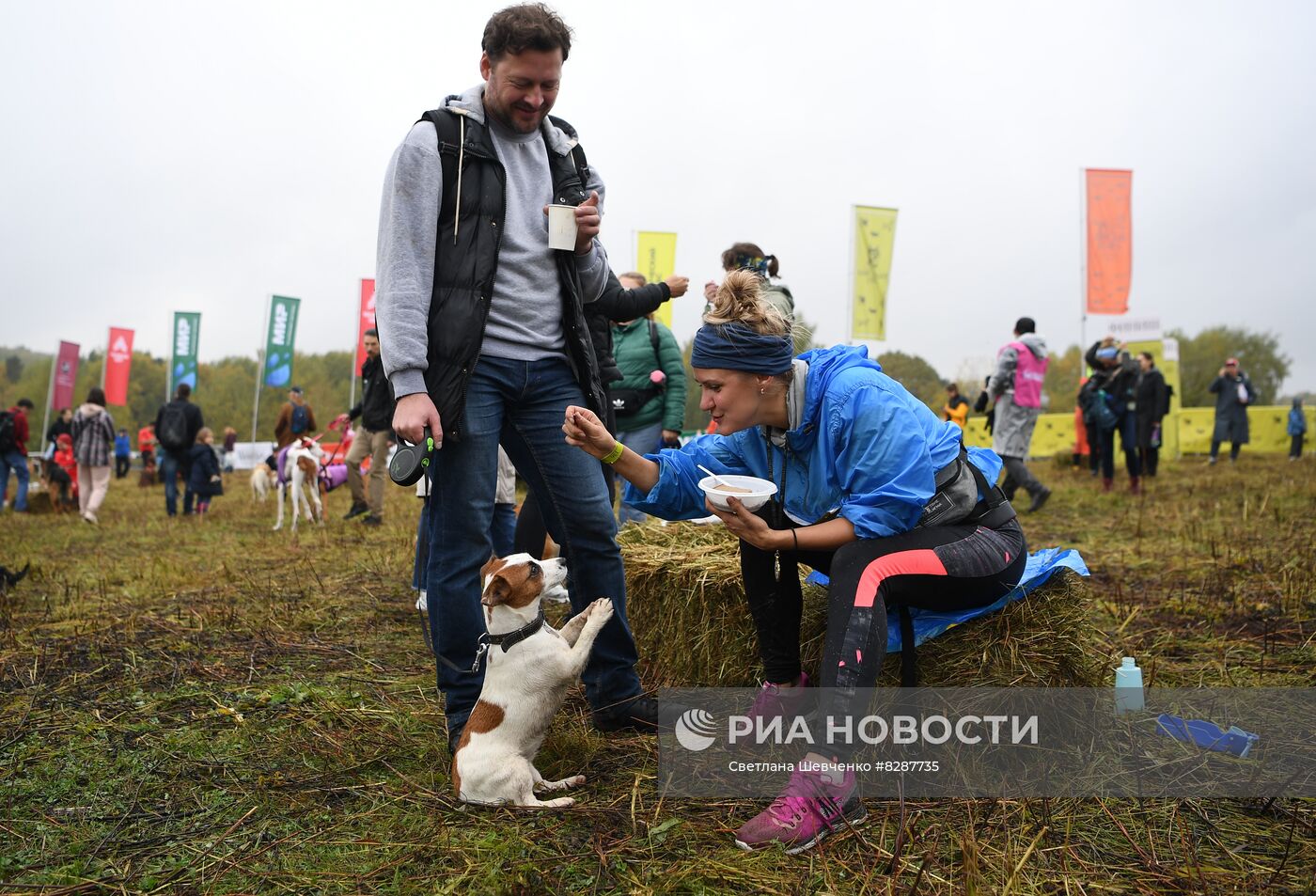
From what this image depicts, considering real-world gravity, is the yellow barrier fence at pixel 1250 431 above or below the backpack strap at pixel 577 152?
above

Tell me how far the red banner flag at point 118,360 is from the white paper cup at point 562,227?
32599 mm

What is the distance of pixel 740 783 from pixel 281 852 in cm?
123

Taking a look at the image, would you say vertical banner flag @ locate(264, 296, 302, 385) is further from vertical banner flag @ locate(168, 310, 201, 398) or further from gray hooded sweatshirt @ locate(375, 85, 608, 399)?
gray hooded sweatshirt @ locate(375, 85, 608, 399)

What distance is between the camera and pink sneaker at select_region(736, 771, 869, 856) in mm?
2018

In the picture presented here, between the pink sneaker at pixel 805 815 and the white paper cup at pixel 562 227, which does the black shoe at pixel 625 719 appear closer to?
the pink sneaker at pixel 805 815

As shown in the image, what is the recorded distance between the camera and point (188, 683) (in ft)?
11.2

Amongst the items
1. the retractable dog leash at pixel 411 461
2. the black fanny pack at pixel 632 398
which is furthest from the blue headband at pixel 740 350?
the black fanny pack at pixel 632 398

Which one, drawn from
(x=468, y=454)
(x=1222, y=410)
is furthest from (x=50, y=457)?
(x=1222, y=410)

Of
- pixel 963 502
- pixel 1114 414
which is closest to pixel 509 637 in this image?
pixel 963 502

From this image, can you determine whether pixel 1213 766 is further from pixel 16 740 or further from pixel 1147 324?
pixel 1147 324

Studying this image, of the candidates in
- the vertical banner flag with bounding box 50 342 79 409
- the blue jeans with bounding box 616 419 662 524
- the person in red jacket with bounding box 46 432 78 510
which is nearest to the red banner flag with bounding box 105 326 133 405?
the vertical banner flag with bounding box 50 342 79 409

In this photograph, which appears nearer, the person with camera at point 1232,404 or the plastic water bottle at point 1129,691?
the plastic water bottle at point 1129,691

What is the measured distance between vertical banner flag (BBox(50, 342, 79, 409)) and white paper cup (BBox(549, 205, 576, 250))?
3350 centimetres

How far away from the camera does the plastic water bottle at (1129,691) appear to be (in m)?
2.79
